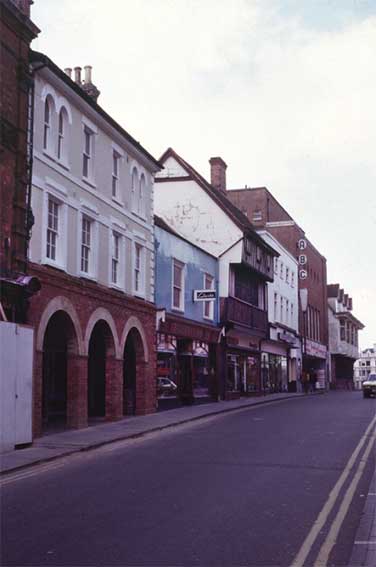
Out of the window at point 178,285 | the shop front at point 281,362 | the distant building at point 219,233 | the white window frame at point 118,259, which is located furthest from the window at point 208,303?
the shop front at point 281,362

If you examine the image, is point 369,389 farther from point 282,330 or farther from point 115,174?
point 115,174

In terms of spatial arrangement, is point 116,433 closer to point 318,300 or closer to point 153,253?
point 153,253

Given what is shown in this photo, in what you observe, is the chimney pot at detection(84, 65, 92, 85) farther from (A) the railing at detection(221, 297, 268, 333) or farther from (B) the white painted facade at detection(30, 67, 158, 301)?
(A) the railing at detection(221, 297, 268, 333)

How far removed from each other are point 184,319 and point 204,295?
6.24 ft

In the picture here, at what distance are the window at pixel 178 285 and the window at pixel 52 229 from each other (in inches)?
414

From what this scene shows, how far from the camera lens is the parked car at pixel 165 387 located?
92.5 ft

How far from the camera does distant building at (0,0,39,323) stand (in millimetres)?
16391

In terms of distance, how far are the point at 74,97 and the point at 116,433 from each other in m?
9.28

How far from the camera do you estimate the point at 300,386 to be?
5738cm

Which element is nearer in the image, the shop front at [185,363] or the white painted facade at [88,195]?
the white painted facade at [88,195]

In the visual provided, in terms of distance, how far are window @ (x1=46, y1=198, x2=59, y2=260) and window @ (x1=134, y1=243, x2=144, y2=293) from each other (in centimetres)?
626

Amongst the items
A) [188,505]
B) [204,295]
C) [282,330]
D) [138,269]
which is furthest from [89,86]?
[282,330]

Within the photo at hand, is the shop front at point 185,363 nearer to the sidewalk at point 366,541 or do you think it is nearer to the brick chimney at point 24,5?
the brick chimney at point 24,5

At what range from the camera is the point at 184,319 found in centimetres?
3050
